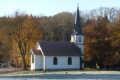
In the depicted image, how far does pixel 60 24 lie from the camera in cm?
10406

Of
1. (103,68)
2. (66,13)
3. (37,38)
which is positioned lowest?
(103,68)

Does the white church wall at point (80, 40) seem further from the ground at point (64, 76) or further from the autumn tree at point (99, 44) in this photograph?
the ground at point (64, 76)

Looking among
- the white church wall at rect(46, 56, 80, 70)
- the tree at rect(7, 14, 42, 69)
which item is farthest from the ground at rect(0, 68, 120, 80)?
the tree at rect(7, 14, 42, 69)

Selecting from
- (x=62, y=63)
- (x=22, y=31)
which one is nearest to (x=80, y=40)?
(x=62, y=63)

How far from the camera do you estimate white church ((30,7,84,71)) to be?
71562 millimetres

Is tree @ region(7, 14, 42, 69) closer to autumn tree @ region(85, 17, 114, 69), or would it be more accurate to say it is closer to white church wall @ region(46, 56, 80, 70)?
white church wall @ region(46, 56, 80, 70)

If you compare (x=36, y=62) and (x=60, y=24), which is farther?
(x=60, y=24)

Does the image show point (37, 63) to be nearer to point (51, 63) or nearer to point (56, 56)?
point (51, 63)

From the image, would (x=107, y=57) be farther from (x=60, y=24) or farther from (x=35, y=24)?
(x=60, y=24)

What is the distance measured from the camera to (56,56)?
236 feet

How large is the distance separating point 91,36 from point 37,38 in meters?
10.3

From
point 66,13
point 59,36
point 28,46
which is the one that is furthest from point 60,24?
point 28,46

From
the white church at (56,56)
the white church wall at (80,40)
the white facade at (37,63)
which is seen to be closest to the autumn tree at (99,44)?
the white church wall at (80,40)

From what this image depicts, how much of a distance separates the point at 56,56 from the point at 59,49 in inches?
67.6
